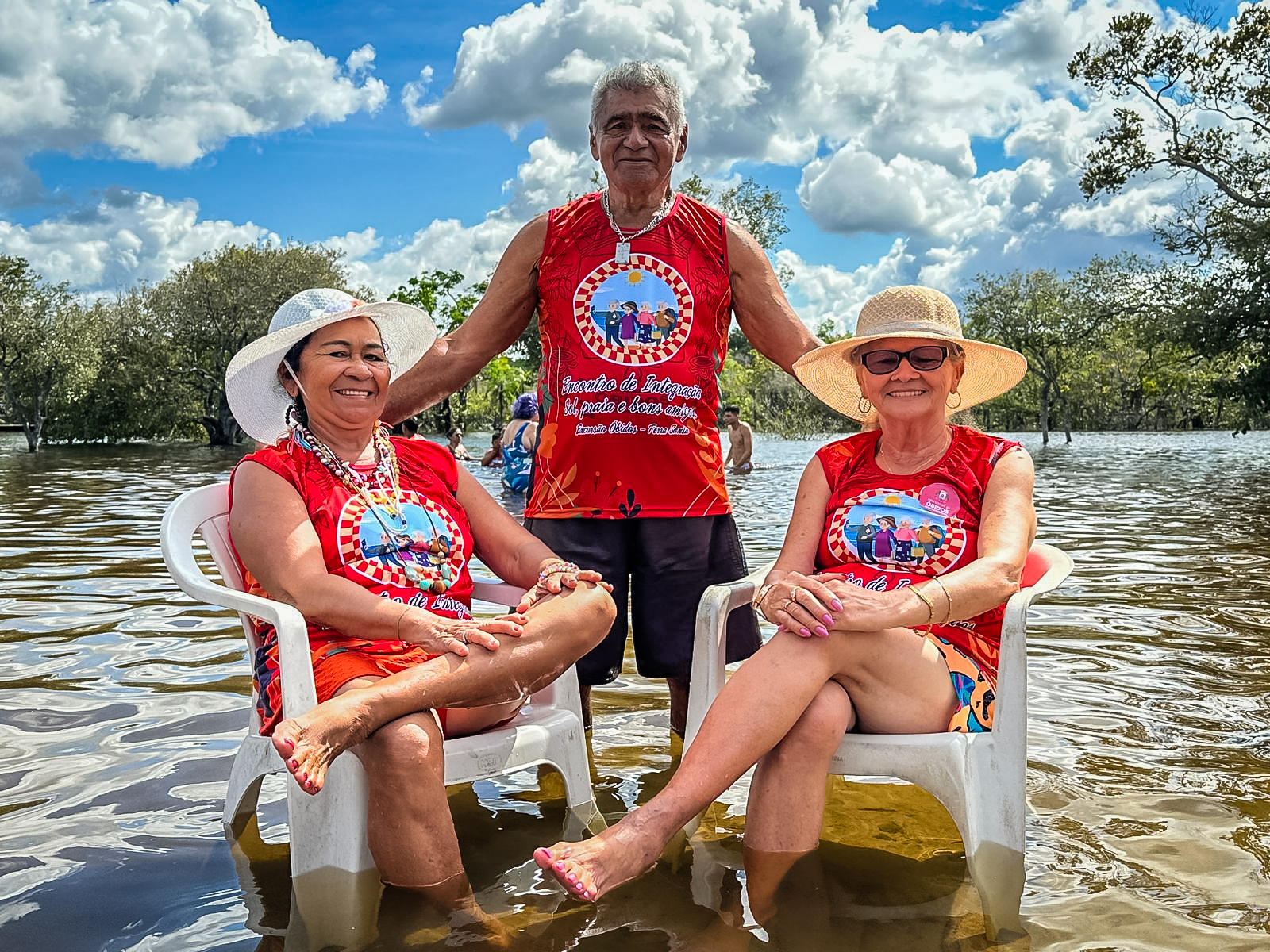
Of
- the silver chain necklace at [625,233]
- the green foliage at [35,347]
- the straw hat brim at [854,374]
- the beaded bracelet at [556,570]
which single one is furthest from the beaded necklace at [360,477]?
the green foliage at [35,347]

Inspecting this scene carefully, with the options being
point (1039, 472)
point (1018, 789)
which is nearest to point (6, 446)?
point (1039, 472)

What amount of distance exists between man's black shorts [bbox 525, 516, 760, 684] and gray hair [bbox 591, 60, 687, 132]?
127 cm

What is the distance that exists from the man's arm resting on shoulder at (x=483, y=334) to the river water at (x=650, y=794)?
133 centimetres

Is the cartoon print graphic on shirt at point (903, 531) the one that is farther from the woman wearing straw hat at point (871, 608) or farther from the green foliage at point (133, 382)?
the green foliage at point (133, 382)

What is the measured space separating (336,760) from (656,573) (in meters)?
1.33

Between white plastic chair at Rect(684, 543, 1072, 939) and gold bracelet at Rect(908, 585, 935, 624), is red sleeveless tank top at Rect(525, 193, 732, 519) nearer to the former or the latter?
gold bracelet at Rect(908, 585, 935, 624)

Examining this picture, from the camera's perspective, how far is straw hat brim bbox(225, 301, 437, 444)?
3055 millimetres

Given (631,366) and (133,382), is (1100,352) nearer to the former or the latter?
(133,382)

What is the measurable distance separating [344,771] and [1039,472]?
22808mm

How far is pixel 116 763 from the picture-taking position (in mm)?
3770

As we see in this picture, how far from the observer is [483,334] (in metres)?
3.72

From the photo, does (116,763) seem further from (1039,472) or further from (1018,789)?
(1039,472)

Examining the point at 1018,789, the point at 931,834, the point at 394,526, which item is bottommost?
the point at 931,834

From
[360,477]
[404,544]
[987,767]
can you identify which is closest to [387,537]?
[404,544]
